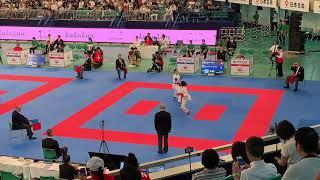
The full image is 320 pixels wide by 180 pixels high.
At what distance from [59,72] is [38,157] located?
13.5 metres

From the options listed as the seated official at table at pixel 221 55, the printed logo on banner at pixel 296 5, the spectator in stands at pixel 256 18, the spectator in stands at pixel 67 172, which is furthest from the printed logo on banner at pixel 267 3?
the spectator in stands at pixel 67 172

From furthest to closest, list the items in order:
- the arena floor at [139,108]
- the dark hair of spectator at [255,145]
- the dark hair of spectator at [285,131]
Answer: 1. the arena floor at [139,108]
2. the dark hair of spectator at [285,131]
3. the dark hair of spectator at [255,145]

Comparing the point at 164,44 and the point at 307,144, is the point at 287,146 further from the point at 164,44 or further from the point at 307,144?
the point at 164,44

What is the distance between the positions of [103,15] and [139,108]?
1943 cm

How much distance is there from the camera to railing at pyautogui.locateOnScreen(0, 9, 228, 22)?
1544 inches

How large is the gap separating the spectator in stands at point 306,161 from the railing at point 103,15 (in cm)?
3347

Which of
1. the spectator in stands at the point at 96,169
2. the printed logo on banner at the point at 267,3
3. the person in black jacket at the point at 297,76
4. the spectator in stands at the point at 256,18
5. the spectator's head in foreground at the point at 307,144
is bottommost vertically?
the spectator in stands at the point at 96,169

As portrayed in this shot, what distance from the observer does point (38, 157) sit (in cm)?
1744

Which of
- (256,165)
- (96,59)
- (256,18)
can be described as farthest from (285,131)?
(256,18)

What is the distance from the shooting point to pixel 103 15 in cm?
4053

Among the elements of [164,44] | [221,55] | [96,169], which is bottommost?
[96,169]

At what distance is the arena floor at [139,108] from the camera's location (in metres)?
18.6

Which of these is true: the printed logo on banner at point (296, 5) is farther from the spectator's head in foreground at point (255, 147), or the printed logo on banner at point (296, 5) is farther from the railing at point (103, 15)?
the spectator's head in foreground at point (255, 147)

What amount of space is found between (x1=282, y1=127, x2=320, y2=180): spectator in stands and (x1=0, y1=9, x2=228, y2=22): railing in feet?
110
